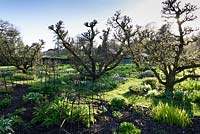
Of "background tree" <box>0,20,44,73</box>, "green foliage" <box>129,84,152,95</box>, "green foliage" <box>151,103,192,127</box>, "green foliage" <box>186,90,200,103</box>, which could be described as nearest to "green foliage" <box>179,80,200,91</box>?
"green foliage" <box>129,84,152,95</box>

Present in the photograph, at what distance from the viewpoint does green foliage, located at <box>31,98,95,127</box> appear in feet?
24.8

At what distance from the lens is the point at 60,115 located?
761cm

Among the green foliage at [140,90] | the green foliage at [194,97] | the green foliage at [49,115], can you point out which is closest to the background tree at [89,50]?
the green foliage at [140,90]

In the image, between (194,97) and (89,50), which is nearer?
(194,97)

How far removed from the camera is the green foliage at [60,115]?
24.8 feet

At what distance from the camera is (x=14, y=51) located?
26.3 metres

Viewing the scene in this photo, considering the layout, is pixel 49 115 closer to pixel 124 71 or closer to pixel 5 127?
pixel 5 127

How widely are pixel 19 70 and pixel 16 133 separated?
2145cm

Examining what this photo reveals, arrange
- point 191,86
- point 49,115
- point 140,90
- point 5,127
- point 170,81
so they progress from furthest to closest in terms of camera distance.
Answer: point 191,86 → point 170,81 → point 140,90 → point 49,115 → point 5,127

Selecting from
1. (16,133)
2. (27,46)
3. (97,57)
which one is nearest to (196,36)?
(97,57)

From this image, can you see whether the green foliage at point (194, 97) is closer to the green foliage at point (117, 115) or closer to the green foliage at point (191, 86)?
the green foliage at point (191, 86)

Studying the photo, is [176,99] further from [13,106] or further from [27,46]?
[27,46]

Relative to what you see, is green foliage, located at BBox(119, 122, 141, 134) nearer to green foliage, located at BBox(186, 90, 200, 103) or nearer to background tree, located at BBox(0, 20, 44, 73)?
green foliage, located at BBox(186, 90, 200, 103)

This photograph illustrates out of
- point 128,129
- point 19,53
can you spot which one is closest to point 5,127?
point 128,129
